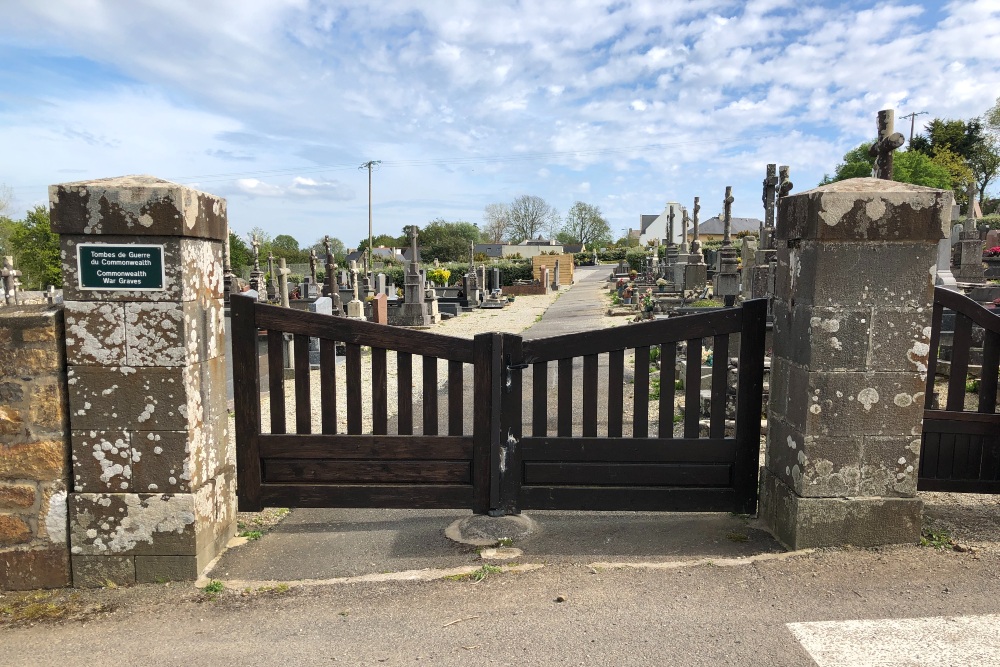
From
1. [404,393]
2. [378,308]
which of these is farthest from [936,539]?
[378,308]

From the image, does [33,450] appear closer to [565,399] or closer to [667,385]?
[565,399]

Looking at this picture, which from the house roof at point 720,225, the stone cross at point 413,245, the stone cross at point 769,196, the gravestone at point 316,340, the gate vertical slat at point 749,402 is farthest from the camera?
the house roof at point 720,225

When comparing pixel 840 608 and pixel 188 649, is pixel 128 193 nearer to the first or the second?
pixel 188 649

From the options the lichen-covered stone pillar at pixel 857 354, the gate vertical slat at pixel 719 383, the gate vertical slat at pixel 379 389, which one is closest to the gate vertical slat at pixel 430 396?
the gate vertical slat at pixel 379 389

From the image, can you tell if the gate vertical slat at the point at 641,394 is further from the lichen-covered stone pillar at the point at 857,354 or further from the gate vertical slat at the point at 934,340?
the gate vertical slat at the point at 934,340

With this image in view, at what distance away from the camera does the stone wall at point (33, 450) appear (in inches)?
121

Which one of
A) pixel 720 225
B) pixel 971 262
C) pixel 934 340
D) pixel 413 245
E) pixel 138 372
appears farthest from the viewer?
pixel 720 225

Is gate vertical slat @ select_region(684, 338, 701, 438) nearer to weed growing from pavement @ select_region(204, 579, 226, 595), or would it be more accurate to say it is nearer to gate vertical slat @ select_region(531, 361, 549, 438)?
gate vertical slat @ select_region(531, 361, 549, 438)

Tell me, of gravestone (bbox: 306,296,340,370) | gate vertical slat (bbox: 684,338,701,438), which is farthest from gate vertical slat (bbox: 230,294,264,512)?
gravestone (bbox: 306,296,340,370)

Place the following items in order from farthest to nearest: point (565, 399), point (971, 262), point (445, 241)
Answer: point (445, 241) → point (971, 262) → point (565, 399)

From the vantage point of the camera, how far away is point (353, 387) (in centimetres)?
367

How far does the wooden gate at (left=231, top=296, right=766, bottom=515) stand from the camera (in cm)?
369

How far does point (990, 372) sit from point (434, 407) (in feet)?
10.7

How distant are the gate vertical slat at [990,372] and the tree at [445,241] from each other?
60.9 metres
